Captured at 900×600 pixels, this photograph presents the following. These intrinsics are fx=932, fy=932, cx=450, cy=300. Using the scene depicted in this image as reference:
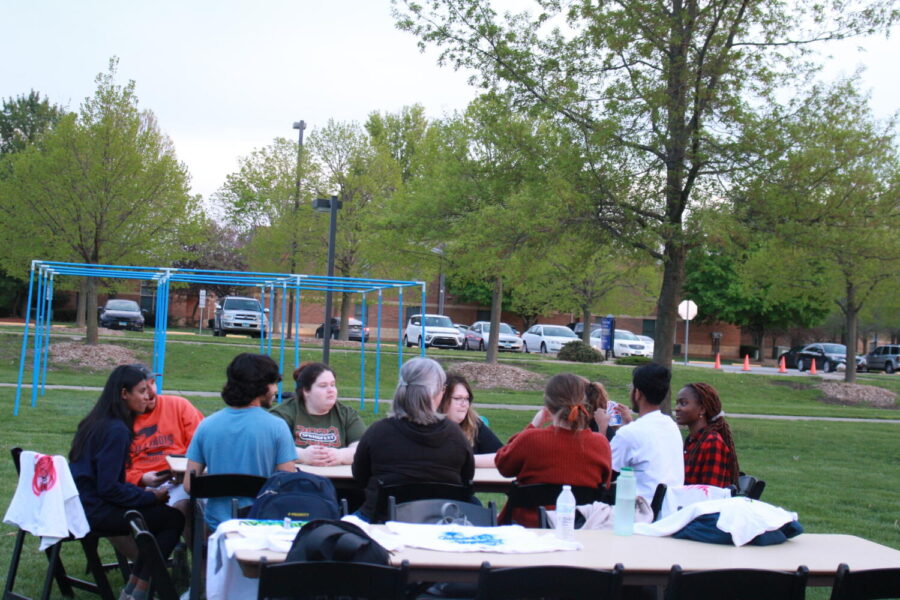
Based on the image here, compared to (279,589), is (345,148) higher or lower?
higher

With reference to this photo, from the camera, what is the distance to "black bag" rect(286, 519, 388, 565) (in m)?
3.30

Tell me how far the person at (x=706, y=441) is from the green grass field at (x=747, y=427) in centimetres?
118

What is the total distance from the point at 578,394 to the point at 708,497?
87 centimetres

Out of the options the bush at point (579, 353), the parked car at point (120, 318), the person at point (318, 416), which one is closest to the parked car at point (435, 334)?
the bush at point (579, 353)

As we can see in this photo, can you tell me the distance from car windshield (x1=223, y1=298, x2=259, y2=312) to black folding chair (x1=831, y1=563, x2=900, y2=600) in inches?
1339

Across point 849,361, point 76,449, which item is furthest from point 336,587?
point 849,361

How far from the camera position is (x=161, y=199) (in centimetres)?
2308

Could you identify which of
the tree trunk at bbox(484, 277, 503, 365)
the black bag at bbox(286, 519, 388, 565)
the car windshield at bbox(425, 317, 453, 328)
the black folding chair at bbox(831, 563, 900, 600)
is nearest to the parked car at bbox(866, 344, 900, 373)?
the car windshield at bbox(425, 317, 453, 328)

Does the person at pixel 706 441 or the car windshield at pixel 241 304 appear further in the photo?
the car windshield at pixel 241 304

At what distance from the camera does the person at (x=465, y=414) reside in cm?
647

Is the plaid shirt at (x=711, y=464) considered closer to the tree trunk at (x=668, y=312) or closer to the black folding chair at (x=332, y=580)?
the black folding chair at (x=332, y=580)

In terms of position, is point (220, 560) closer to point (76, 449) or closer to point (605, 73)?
point (76, 449)

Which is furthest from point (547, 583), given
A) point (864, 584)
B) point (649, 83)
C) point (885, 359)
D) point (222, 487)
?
point (885, 359)

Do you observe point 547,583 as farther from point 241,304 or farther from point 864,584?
point 241,304
